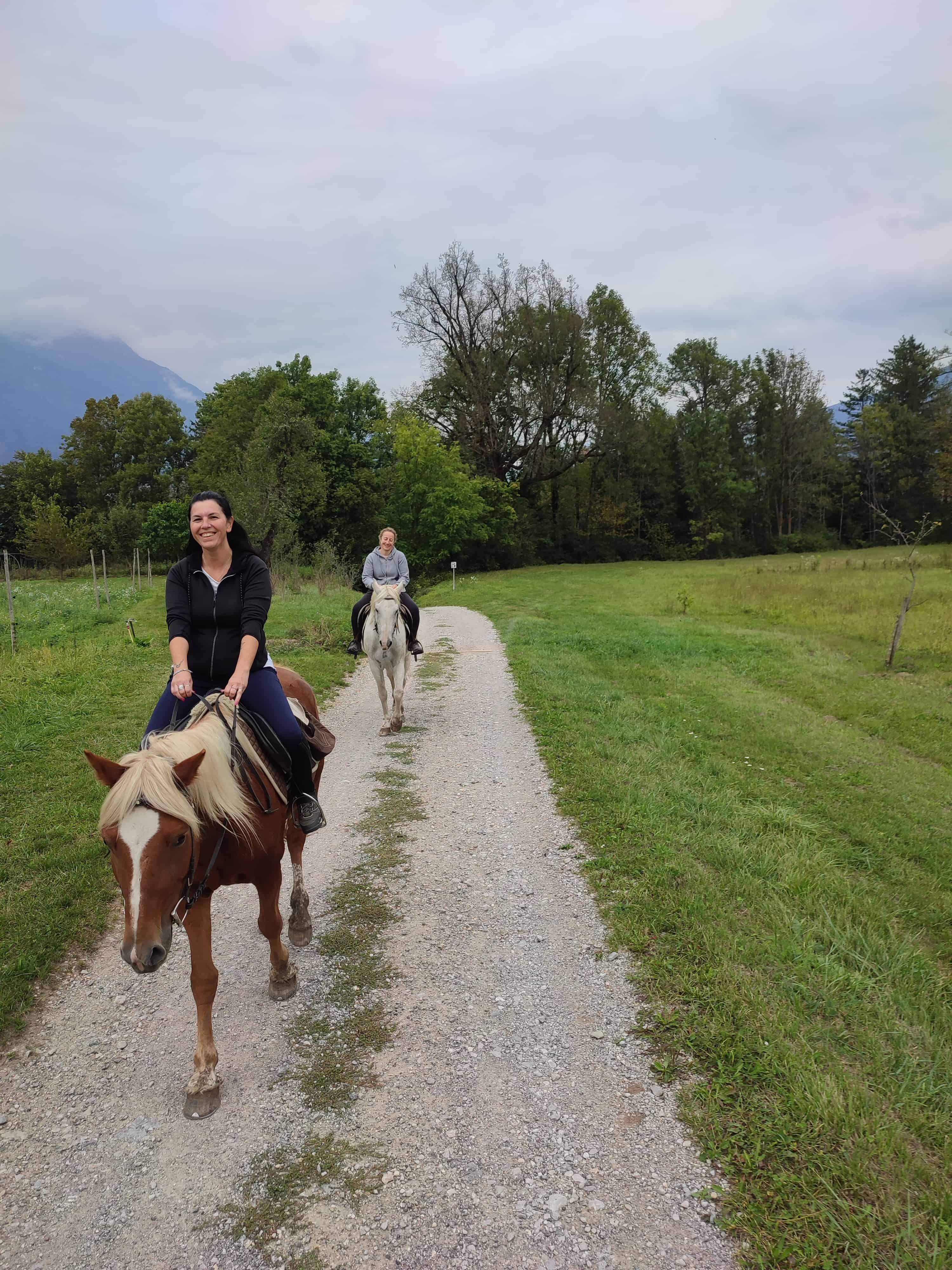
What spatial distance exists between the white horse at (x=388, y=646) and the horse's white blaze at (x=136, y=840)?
664 cm

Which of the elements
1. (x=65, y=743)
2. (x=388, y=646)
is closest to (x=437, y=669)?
(x=388, y=646)

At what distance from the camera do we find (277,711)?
13.1ft

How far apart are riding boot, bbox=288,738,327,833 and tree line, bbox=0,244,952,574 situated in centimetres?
2824

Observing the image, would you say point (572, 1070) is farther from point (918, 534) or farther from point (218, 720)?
point (918, 534)

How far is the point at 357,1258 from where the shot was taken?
248 cm

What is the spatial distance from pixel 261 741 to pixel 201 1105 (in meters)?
1.77

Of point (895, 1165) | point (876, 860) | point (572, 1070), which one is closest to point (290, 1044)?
point (572, 1070)

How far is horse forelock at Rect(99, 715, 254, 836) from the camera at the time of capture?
8.93 ft

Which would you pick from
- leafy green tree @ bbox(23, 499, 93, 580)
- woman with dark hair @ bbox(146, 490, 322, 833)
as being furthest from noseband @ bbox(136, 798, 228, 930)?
leafy green tree @ bbox(23, 499, 93, 580)

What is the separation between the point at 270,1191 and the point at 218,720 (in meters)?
2.06

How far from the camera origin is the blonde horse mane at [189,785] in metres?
2.72

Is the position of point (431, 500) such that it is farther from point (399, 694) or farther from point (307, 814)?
point (307, 814)

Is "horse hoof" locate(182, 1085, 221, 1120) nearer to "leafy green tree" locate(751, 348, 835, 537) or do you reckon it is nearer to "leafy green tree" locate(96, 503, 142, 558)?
"leafy green tree" locate(96, 503, 142, 558)

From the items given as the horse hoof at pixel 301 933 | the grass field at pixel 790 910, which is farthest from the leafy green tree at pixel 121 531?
the horse hoof at pixel 301 933
